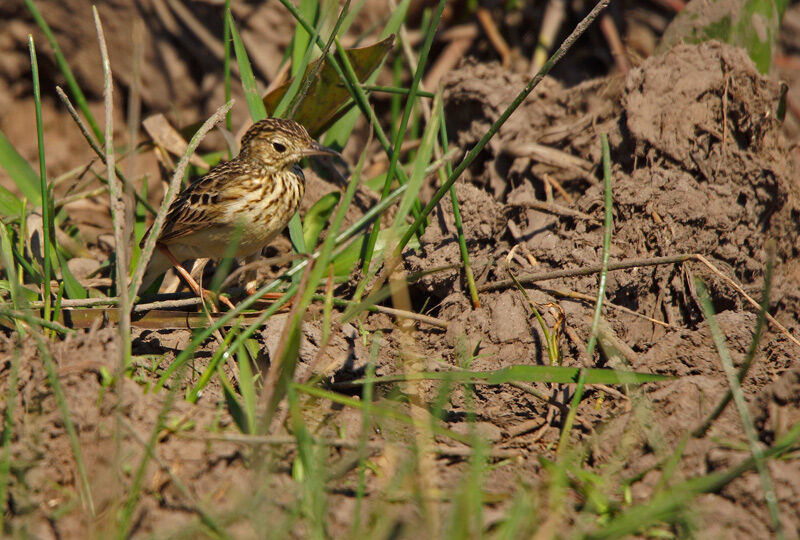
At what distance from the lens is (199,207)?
4574 mm

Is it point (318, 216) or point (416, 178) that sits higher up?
point (416, 178)

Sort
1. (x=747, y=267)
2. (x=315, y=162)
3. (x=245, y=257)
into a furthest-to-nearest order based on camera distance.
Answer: (x=315, y=162)
(x=245, y=257)
(x=747, y=267)

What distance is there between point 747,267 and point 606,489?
6.92ft

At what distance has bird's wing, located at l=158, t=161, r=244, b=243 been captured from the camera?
14.9 ft

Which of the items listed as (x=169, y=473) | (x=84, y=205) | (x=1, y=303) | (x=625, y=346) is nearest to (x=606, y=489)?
(x=625, y=346)

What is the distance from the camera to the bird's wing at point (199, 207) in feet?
14.9

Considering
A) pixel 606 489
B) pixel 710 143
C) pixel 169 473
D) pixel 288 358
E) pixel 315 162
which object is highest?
pixel 710 143

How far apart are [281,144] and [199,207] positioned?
2.01ft

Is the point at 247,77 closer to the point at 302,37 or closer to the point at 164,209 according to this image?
the point at 302,37

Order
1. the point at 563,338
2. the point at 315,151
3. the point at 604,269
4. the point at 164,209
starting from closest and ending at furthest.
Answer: the point at 164,209
the point at 604,269
the point at 563,338
the point at 315,151

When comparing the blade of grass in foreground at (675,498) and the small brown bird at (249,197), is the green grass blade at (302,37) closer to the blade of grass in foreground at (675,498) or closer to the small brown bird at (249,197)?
the small brown bird at (249,197)

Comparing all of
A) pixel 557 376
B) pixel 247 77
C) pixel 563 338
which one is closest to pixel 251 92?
pixel 247 77

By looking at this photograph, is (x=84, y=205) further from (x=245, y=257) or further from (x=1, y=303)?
(x=1, y=303)

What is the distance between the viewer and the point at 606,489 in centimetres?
294
